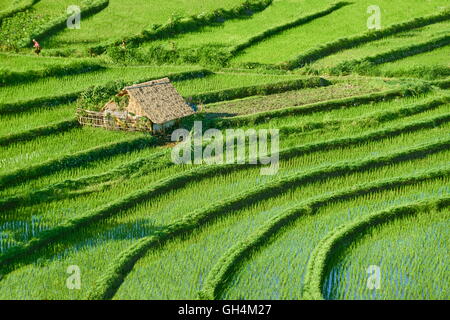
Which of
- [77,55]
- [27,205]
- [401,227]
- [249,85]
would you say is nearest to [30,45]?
[77,55]

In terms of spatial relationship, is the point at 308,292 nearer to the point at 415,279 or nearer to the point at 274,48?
the point at 415,279

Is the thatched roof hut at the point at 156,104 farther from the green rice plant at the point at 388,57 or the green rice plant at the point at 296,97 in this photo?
the green rice plant at the point at 388,57

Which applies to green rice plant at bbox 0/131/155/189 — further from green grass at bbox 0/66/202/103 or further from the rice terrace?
green grass at bbox 0/66/202/103

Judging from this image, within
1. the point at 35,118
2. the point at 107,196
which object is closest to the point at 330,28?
the point at 35,118

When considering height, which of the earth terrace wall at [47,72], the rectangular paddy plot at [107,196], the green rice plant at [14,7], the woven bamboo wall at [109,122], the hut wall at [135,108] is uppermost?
the green rice plant at [14,7]

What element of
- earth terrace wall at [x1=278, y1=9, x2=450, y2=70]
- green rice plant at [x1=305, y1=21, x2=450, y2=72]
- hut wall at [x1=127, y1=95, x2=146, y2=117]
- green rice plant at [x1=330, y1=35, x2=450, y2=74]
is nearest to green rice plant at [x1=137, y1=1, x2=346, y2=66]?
earth terrace wall at [x1=278, y1=9, x2=450, y2=70]

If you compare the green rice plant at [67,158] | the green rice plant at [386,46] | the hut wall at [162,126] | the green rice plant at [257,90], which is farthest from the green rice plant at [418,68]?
the green rice plant at [67,158]

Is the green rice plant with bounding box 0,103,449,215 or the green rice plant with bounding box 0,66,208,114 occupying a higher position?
the green rice plant with bounding box 0,66,208,114

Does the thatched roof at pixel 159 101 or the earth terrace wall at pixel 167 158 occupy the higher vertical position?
the thatched roof at pixel 159 101
